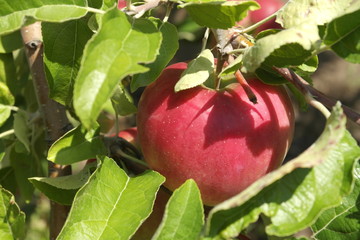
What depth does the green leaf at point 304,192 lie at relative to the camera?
2.01 ft

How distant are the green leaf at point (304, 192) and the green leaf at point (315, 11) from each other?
145 millimetres

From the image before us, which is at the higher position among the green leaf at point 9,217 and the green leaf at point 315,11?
the green leaf at point 315,11

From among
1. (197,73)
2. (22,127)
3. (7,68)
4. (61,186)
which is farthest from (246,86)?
(7,68)

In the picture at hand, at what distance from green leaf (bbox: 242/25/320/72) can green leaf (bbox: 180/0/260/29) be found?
0.05 m

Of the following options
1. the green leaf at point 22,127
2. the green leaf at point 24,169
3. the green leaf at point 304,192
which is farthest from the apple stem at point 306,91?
the green leaf at point 24,169

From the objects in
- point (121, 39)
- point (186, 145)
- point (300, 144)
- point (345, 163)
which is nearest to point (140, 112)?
point (186, 145)

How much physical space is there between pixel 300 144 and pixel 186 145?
1.99 m

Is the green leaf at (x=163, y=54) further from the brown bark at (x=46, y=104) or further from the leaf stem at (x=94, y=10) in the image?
the brown bark at (x=46, y=104)

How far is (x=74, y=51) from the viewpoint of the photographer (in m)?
0.82

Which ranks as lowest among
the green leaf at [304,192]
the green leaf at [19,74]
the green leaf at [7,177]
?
the green leaf at [7,177]

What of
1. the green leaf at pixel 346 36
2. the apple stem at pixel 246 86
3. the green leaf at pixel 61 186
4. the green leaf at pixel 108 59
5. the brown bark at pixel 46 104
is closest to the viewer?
the green leaf at pixel 108 59

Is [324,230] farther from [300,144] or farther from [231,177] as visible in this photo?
[300,144]

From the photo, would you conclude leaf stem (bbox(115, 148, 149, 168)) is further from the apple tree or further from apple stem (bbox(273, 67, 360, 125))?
apple stem (bbox(273, 67, 360, 125))

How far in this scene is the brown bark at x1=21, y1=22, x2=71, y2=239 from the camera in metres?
1.01
